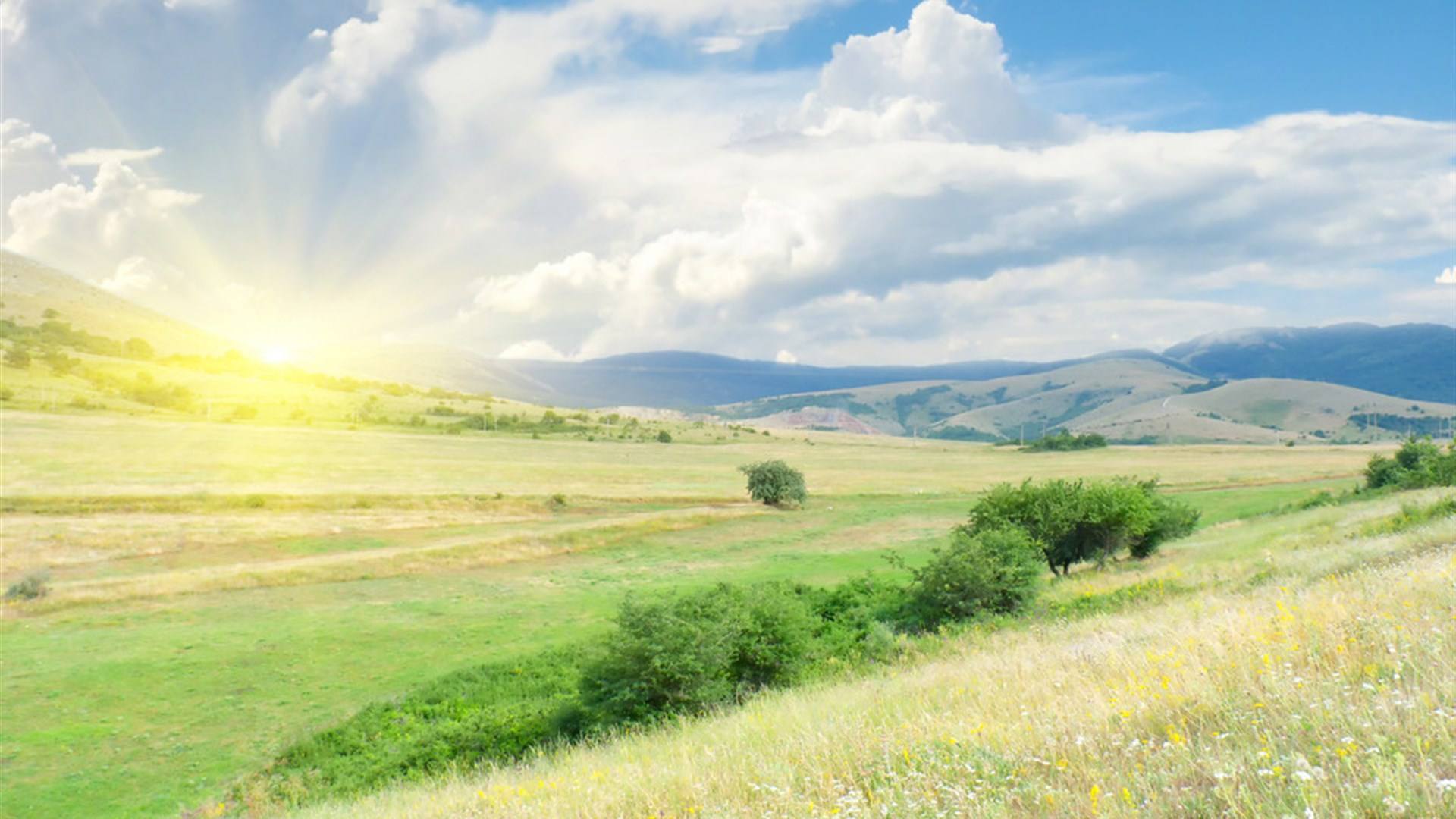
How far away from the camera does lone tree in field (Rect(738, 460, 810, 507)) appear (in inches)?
3617

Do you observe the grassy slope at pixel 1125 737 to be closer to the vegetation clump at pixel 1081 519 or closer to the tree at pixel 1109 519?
the vegetation clump at pixel 1081 519

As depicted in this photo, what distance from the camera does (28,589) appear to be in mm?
41844

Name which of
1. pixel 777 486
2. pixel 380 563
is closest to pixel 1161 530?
pixel 380 563

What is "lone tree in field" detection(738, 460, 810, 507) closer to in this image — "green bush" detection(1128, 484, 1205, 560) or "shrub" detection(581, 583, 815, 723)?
"green bush" detection(1128, 484, 1205, 560)

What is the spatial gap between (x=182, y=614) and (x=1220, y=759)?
165ft

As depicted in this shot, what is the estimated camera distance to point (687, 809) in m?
6.86

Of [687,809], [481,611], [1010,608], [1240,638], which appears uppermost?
[1240,638]

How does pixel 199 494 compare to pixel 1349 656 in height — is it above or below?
below

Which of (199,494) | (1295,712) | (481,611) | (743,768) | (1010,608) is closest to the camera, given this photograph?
(1295,712)

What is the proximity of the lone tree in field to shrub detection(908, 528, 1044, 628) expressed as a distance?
194 ft

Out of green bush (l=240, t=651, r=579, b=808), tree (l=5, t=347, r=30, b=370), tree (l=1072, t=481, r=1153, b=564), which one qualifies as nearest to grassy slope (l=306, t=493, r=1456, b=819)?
green bush (l=240, t=651, r=579, b=808)

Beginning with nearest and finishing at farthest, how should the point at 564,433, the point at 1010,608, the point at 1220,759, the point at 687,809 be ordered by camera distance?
the point at 1220,759 < the point at 687,809 < the point at 1010,608 < the point at 564,433

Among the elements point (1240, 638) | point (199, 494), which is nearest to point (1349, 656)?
point (1240, 638)

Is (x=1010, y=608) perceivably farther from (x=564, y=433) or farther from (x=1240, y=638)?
(x=564, y=433)
